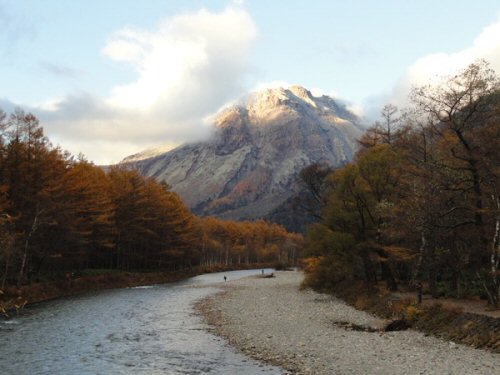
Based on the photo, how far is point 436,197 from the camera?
30.7 metres

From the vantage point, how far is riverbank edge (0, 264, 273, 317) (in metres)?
40.6

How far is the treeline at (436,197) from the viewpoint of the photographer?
94.1 ft

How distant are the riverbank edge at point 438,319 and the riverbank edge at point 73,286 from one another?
23.4 m

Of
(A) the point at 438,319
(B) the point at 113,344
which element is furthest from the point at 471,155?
(B) the point at 113,344

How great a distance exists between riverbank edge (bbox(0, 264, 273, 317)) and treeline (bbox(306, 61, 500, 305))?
86.7ft

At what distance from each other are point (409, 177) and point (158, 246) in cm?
6318

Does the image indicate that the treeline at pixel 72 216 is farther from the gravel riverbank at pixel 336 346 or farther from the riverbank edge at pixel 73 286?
the gravel riverbank at pixel 336 346

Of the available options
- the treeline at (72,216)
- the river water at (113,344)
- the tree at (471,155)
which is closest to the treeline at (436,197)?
the tree at (471,155)

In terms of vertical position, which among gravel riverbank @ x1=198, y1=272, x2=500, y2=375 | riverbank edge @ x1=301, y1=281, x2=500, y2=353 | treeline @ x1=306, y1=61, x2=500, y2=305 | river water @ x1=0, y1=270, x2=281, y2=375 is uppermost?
treeline @ x1=306, y1=61, x2=500, y2=305

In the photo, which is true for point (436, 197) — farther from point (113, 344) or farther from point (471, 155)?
point (113, 344)

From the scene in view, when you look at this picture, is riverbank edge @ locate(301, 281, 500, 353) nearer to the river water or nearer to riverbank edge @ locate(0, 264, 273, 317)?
the river water

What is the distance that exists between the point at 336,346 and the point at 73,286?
41.9 m

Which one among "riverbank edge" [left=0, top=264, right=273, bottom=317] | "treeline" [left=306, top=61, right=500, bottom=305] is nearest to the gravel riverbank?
"treeline" [left=306, top=61, right=500, bottom=305]

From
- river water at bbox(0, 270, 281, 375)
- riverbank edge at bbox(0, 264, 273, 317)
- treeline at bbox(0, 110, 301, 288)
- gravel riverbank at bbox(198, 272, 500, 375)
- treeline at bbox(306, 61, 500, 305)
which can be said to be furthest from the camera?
treeline at bbox(0, 110, 301, 288)
